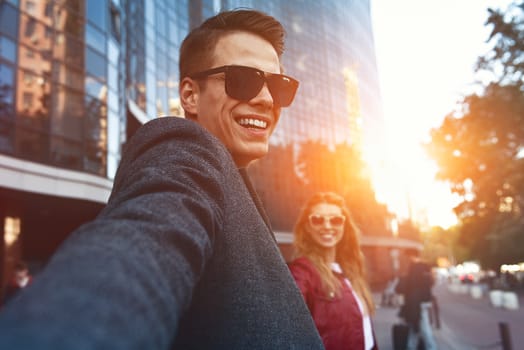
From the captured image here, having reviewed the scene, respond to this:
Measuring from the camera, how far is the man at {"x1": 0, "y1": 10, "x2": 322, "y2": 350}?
1.62 feet

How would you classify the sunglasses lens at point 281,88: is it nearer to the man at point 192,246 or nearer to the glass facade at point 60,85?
the man at point 192,246

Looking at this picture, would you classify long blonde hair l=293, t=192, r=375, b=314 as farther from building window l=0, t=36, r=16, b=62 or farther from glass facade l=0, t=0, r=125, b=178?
building window l=0, t=36, r=16, b=62

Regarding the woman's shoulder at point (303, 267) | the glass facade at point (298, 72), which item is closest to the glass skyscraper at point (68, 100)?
the glass facade at point (298, 72)

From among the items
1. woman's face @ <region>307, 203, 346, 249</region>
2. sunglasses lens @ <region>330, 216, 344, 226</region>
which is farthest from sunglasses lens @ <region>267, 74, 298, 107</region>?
sunglasses lens @ <region>330, 216, 344, 226</region>

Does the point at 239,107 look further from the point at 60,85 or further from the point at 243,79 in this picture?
the point at 60,85

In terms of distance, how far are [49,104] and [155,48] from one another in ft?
35.9

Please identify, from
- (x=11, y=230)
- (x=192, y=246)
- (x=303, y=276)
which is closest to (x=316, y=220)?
(x=303, y=276)

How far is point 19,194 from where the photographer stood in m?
12.4

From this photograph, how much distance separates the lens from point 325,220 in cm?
432

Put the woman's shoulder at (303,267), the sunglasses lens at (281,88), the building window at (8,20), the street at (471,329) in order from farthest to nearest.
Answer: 1. the building window at (8,20)
2. the street at (471,329)
3. the woman's shoulder at (303,267)
4. the sunglasses lens at (281,88)

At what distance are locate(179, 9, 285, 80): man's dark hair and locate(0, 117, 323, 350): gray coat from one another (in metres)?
0.63

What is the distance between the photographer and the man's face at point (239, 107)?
1.42 meters

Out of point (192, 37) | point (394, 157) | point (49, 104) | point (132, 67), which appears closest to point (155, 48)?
point (132, 67)

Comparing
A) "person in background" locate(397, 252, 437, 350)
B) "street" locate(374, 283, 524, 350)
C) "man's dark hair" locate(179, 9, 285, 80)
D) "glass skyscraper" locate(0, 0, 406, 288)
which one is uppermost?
"glass skyscraper" locate(0, 0, 406, 288)
